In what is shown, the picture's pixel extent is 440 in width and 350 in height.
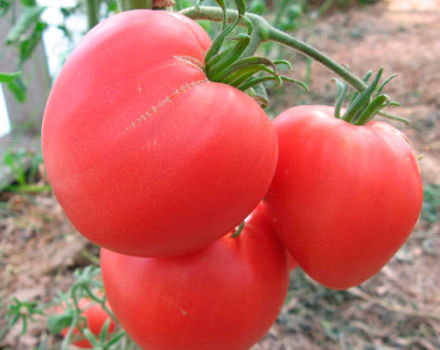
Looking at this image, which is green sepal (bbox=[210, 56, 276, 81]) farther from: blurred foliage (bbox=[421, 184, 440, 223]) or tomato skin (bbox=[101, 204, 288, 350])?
blurred foliage (bbox=[421, 184, 440, 223])

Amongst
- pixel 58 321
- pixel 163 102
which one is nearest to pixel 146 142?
pixel 163 102

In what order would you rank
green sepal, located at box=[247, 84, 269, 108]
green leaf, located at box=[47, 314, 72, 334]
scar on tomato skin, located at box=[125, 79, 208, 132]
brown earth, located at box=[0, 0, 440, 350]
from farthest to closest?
brown earth, located at box=[0, 0, 440, 350], green leaf, located at box=[47, 314, 72, 334], green sepal, located at box=[247, 84, 269, 108], scar on tomato skin, located at box=[125, 79, 208, 132]

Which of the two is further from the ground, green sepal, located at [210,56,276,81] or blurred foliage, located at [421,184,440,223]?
green sepal, located at [210,56,276,81]

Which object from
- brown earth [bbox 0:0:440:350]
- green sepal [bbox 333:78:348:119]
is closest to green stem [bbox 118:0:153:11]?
green sepal [bbox 333:78:348:119]

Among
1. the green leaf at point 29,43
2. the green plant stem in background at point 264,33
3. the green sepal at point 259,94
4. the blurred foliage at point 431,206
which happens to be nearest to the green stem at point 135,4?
the green plant stem in background at point 264,33

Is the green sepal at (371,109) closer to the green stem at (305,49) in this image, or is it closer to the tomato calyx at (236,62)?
the green stem at (305,49)

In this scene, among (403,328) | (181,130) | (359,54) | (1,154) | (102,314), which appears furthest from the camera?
(359,54)

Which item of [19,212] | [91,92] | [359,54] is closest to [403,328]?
[91,92]

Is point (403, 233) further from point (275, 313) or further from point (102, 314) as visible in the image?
point (102, 314)
